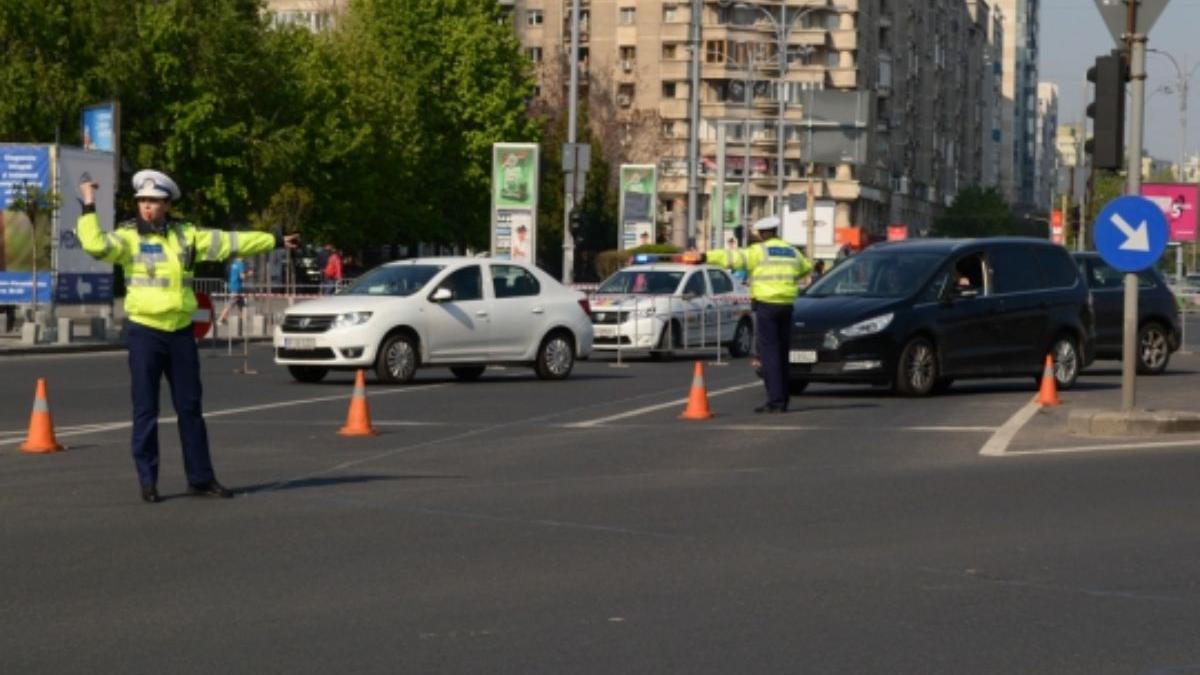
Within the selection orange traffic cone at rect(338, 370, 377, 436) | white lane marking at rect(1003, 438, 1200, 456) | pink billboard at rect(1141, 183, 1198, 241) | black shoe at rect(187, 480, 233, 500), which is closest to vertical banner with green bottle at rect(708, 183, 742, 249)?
pink billboard at rect(1141, 183, 1198, 241)

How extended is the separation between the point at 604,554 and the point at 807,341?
13368mm

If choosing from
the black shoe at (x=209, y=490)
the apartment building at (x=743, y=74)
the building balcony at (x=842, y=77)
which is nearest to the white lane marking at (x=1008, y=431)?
the black shoe at (x=209, y=490)

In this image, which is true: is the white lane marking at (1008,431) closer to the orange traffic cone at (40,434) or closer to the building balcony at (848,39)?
the orange traffic cone at (40,434)

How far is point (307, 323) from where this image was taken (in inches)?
1082

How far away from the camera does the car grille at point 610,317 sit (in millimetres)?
36781

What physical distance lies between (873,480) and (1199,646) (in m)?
6.36

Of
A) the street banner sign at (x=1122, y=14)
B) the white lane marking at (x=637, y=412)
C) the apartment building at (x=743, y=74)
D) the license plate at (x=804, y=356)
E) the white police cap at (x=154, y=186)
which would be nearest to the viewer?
the white police cap at (x=154, y=186)

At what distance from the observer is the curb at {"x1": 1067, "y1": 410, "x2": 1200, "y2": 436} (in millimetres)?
18891

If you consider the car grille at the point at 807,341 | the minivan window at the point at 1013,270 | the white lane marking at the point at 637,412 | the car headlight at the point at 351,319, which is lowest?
the white lane marking at the point at 637,412

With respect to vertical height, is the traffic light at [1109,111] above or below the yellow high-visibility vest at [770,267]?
above

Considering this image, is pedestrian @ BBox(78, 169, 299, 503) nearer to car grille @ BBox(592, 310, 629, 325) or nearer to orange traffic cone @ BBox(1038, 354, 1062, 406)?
orange traffic cone @ BBox(1038, 354, 1062, 406)

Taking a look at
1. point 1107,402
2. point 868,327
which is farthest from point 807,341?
point 1107,402

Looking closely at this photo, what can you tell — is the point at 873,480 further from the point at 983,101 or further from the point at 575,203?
the point at 983,101

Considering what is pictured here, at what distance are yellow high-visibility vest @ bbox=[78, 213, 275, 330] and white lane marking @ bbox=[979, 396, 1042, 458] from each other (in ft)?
21.0
